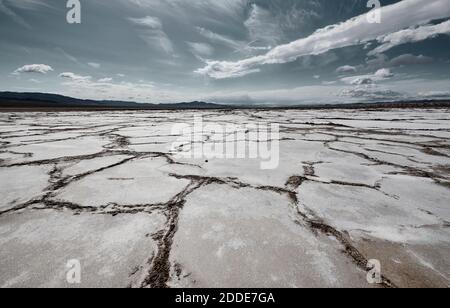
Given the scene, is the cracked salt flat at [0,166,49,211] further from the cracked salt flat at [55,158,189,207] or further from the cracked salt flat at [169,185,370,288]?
the cracked salt flat at [169,185,370,288]

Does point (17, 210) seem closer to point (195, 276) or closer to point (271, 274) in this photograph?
point (195, 276)

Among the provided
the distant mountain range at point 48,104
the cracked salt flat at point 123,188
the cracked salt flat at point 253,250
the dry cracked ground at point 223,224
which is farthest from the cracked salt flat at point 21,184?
the distant mountain range at point 48,104

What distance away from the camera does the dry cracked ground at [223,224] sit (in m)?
0.76

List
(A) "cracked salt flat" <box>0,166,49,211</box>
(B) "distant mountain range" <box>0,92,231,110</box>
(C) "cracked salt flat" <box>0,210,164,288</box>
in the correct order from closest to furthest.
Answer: (C) "cracked salt flat" <box>0,210,164,288</box> → (A) "cracked salt flat" <box>0,166,49,211</box> → (B) "distant mountain range" <box>0,92,231,110</box>

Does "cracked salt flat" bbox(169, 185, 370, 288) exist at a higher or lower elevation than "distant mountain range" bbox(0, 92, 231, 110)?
lower

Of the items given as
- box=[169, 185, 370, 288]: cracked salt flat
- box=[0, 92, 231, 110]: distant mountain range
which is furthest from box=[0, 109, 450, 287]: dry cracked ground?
box=[0, 92, 231, 110]: distant mountain range

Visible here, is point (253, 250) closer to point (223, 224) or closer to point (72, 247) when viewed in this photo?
point (223, 224)

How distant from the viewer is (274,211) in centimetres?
115

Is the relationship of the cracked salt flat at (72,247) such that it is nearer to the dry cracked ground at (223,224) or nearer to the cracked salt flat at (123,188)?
the dry cracked ground at (223,224)

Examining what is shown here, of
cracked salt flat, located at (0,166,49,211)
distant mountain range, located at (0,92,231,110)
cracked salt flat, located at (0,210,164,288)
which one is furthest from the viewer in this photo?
distant mountain range, located at (0,92,231,110)

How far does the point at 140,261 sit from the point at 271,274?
0.45 meters

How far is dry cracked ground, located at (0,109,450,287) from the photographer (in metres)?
0.76

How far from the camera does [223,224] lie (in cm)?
104
